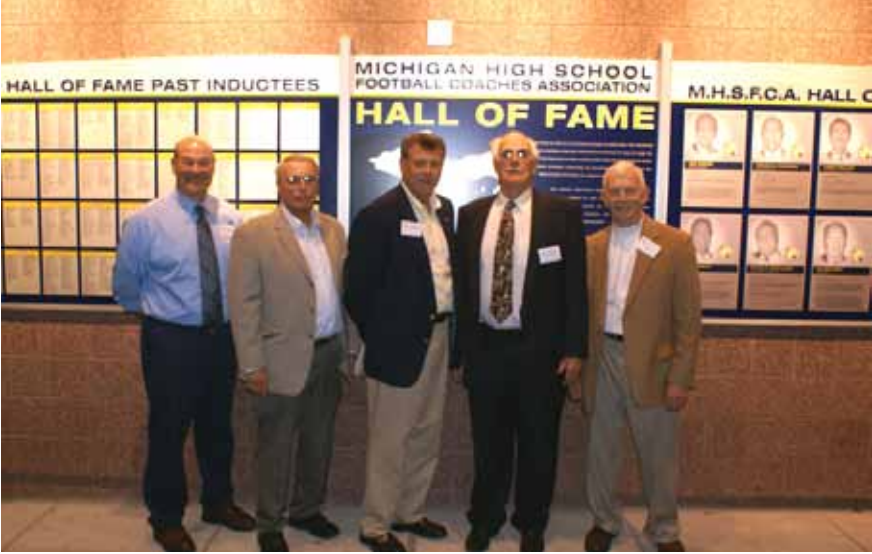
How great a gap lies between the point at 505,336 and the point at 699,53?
162 centimetres

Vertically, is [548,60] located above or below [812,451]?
above

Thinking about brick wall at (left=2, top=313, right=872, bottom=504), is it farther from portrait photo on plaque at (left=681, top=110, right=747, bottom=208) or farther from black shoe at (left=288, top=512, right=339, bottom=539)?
portrait photo on plaque at (left=681, top=110, right=747, bottom=208)

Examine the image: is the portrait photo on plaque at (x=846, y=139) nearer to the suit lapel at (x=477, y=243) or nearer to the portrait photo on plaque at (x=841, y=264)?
the portrait photo on plaque at (x=841, y=264)

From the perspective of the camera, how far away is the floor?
10.2 feet

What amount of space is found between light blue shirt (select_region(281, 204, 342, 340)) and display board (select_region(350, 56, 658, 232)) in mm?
541

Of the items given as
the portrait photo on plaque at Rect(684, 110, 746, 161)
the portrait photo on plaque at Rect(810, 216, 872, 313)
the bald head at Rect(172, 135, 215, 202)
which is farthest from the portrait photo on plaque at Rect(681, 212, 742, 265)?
the bald head at Rect(172, 135, 215, 202)

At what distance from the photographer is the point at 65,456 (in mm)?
3709

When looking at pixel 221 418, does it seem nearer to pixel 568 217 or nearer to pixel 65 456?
pixel 65 456

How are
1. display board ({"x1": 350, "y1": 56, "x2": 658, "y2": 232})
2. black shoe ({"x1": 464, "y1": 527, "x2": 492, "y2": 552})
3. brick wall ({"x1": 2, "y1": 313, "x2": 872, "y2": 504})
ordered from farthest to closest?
brick wall ({"x1": 2, "y1": 313, "x2": 872, "y2": 504}) → display board ({"x1": 350, "y1": 56, "x2": 658, "y2": 232}) → black shoe ({"x1": 464, "y1": 527, "x2": 492, "y2": 552})

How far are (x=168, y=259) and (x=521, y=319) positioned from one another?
4.45ft

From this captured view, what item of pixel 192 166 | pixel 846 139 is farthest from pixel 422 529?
pixel 846 139

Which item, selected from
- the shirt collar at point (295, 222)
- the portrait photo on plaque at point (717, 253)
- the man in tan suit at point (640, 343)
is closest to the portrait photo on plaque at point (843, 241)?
the portrait photo on plaque at point (717, 253)

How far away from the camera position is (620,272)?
116 inches

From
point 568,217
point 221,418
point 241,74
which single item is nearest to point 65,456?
point 221,418
